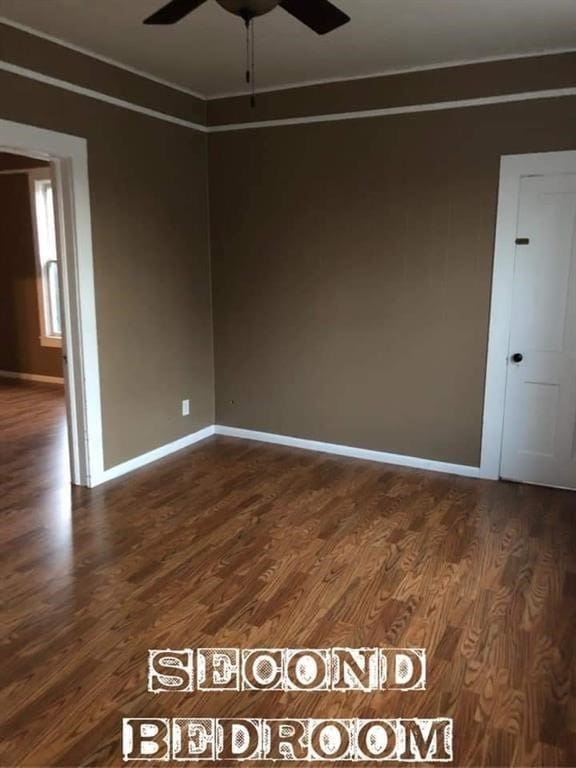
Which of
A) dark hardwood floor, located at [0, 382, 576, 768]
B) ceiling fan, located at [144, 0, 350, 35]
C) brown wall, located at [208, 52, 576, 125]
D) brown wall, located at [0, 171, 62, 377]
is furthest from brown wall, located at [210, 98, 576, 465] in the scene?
brown wall, located at [0, 171, 62, 377]

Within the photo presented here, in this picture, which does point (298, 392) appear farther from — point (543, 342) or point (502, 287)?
point (543, 342)

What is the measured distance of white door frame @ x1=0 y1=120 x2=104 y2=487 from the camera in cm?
363

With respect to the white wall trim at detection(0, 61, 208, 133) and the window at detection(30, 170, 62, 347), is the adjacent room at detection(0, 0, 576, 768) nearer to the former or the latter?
the white wall trim at detection(0, 61, 208, 133)

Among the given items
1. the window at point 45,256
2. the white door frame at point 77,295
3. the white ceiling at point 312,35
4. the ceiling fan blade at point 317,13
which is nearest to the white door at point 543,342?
the white ceiling at point 312,35

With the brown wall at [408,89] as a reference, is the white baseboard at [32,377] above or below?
below

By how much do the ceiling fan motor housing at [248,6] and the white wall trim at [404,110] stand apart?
2.16m

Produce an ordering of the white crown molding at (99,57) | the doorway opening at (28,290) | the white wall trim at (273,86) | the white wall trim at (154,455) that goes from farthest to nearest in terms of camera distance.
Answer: the doorway opening at (28,290)
the white wall trim at (154,455)
the white wall trim at (273,86)
the white crown molding at (99,57)

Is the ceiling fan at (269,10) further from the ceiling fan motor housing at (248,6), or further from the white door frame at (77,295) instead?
the white door frame at (77,295)

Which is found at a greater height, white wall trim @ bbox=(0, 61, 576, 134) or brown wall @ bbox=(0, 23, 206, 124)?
brown wall @ bbox=(0, 23, 206, 124)

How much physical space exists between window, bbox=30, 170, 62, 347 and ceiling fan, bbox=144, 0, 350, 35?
475 centimetres

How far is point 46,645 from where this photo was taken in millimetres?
2463

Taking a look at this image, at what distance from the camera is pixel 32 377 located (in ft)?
24.0

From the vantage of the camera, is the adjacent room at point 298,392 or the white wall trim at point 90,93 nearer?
the adjacent room at point 298,392

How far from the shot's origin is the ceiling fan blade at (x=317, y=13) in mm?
2232
